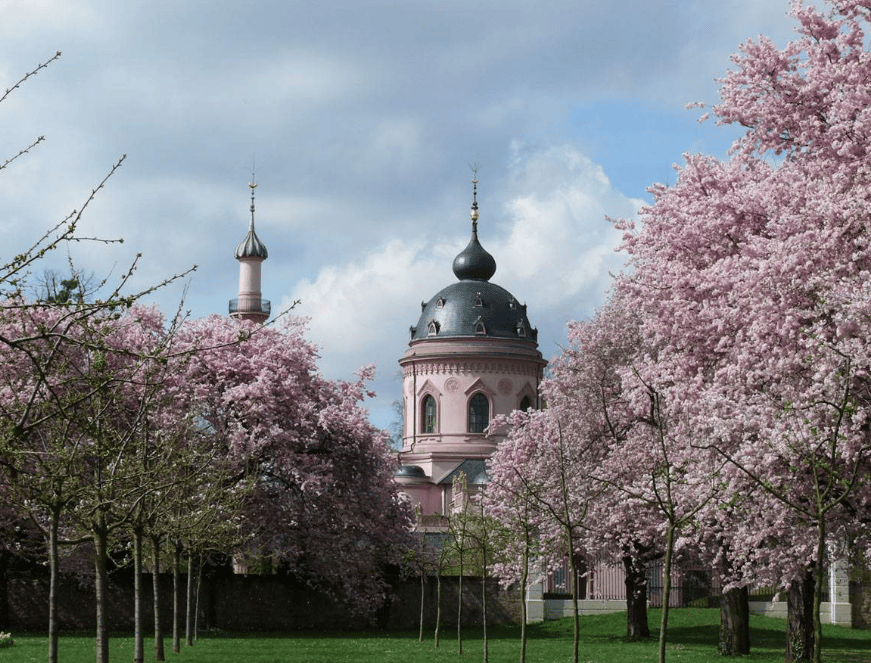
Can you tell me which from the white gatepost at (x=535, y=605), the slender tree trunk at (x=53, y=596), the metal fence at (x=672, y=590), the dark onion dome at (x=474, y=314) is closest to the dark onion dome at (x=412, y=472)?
the dark onion dome at (x=474, y=314)

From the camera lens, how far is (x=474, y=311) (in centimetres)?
8088

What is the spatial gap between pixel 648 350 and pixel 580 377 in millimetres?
3267

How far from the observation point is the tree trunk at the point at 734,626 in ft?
95.9

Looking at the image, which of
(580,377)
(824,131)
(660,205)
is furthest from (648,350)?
(824,131)

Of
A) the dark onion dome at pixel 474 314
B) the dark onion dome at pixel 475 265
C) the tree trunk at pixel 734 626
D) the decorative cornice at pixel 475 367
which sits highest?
the dark onion dome at pixel 475 265

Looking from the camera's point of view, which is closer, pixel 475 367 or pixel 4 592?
pixel 4 592

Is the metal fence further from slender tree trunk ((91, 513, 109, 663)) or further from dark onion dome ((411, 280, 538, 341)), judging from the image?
slender tree trunk ((91, 513, 109, 663))

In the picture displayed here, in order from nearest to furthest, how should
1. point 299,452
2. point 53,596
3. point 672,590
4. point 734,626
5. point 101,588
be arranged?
point 53,596
point 101,588
point 734,626
point 299,452
point 672,590

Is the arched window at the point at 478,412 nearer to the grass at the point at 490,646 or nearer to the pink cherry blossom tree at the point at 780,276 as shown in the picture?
the grass at the point at 490,646

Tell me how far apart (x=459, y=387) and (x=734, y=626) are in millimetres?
50209

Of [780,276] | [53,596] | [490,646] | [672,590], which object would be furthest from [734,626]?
[672,590]

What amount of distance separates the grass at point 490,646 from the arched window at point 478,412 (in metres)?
33.9

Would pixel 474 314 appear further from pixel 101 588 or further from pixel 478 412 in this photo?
pixel 101 588

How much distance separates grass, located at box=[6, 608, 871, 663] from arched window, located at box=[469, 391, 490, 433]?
33876 mm
